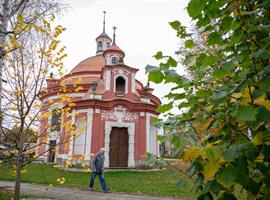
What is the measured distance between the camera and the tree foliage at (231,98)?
51.5 inches

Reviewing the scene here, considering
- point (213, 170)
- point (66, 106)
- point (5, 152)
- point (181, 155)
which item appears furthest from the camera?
point (66, 106)

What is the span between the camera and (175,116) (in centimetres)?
191

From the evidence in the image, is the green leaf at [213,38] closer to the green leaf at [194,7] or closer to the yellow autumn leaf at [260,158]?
the green leaf at [194,7]

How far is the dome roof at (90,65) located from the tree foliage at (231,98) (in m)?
25.9

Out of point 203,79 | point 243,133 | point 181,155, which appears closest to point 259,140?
point 243,133

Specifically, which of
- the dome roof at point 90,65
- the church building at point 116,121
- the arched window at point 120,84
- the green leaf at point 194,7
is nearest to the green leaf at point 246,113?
the green leaf at point 194,7

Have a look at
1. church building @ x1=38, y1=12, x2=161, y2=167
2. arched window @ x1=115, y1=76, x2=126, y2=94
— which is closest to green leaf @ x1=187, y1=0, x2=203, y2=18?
church building @ x1=38, y1=12, x2=161, y2=167

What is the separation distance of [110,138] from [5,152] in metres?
14.8

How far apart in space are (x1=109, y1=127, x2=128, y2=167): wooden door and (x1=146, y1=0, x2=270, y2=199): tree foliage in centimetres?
1838

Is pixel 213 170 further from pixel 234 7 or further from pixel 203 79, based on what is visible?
pixel 234 7

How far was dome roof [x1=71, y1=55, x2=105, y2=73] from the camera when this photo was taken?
27.4 meters

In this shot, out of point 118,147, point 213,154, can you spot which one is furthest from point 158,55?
point 118,147

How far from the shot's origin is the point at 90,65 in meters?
28.2

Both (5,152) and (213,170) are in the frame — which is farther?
(5,152)
